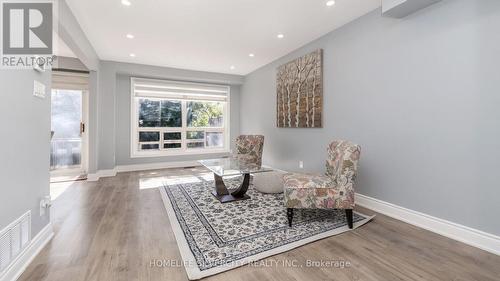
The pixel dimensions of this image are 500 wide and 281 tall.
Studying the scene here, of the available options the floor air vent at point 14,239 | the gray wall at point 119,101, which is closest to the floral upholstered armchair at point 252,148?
the gray wall at point 119,101

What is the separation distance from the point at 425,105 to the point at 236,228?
2.37m

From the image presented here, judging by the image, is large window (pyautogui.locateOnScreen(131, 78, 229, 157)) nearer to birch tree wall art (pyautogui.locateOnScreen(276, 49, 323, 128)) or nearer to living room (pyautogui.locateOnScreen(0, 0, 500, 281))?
living room (pyautogui.locateOnScreen(0, 0, 500, 281))

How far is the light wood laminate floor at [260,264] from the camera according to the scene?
5.01 feet

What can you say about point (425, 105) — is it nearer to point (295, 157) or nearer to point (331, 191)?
point (331, 191)

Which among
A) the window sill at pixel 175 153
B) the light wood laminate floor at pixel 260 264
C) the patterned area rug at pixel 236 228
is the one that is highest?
the window sill at pixel 175 153

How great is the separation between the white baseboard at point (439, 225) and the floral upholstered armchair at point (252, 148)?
6.32ft

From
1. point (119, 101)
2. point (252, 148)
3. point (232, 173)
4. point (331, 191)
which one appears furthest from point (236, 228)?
point (119, 101)

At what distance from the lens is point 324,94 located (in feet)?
11.3

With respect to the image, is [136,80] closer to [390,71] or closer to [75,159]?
[75,159]

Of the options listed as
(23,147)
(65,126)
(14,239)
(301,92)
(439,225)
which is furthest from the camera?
(65,126)

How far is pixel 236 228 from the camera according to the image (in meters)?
2.21

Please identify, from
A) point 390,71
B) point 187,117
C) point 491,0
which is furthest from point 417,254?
point 187,117

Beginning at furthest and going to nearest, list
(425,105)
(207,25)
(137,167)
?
(137,167), (207,25), (425,105)

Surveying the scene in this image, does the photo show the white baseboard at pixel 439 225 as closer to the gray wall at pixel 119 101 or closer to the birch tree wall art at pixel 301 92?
the birch tree wall art at pixel 301 92
